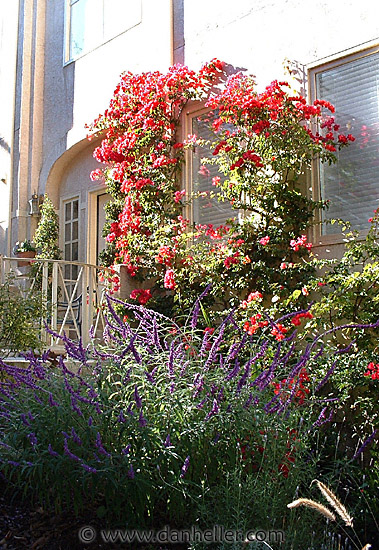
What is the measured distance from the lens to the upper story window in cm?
885

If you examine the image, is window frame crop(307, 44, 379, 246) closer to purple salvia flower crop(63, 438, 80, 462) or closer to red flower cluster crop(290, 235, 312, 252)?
red flower cluster crop(290, 235, 312, 252)

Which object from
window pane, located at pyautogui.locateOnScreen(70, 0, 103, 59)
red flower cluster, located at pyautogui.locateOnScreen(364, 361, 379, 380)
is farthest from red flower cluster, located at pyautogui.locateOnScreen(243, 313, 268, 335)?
window pane, located at pyautogui.locateOnScreen(70, 0, 103, 59)

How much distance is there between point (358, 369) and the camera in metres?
4.73

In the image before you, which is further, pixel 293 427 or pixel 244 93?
pixel 244 93

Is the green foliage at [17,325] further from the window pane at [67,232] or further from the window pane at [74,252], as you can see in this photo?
the window pane at [67,232]

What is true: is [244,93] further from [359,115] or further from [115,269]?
[115,269]

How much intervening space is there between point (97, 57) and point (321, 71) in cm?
403

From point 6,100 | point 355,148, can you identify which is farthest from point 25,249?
point 355,148

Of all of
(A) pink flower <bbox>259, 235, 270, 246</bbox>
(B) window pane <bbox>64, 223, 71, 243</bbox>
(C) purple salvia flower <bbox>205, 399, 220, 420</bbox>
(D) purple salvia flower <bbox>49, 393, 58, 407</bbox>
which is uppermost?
(B) window pane <bbox>64, 223, 71, 243</bbox>

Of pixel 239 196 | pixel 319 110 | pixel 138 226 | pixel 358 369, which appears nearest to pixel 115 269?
pixel 138 226

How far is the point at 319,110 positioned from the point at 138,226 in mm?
2547

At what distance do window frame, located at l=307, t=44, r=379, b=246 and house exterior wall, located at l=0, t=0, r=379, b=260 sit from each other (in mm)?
55

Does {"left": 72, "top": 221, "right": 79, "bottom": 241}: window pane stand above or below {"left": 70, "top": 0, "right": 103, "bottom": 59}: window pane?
below

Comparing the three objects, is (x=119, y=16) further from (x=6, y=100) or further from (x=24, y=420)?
(x=24, y=420)
